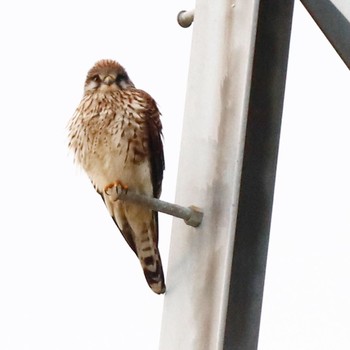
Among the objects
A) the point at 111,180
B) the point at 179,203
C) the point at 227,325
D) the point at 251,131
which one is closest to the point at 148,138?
the point at 111,180

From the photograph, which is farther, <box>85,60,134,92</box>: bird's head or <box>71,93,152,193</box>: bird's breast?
<box>85,60,134,92</box>: bird's head

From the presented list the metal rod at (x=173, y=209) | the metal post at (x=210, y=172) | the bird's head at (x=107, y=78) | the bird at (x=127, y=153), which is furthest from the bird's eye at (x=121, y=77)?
the metal rod at (x=173, y=209)

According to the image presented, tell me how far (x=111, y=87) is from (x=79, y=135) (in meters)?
0.34

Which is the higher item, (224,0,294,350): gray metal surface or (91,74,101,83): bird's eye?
(91,74,101,83): bird's eye

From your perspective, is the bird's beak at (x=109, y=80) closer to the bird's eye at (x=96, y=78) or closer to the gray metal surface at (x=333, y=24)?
the bird's eye at (x=96, y=78)

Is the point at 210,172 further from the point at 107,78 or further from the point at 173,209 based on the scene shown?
the point at 107,78

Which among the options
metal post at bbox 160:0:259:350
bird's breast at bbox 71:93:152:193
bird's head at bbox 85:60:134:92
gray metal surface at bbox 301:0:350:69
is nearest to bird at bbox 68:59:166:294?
bird's breast at bbox 71:93:152:193

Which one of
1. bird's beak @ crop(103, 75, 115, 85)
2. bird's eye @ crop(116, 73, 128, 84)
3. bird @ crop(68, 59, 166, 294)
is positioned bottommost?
bird @ crop(68, 59, 166, 294)

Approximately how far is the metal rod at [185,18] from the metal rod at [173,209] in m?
0.83

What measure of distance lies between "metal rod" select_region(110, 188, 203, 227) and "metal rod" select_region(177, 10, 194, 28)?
32.7 inches

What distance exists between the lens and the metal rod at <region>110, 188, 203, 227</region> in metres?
3.05

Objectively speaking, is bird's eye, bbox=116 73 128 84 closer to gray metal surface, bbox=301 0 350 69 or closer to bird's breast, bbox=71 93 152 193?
bird's breast, bbox=71 93 152 193

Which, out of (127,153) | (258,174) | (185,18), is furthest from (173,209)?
(127,153)

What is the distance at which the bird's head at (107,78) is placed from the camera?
4.52 metres
